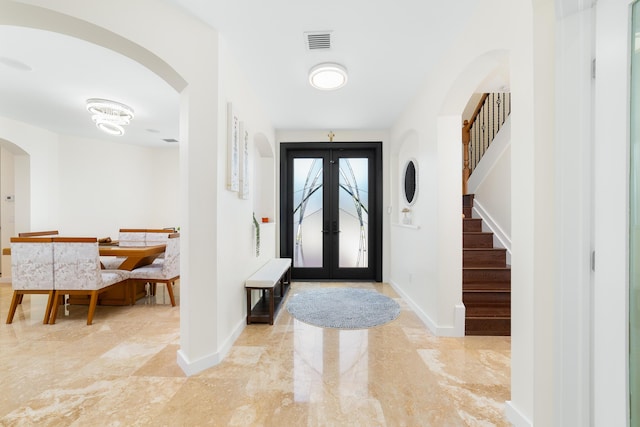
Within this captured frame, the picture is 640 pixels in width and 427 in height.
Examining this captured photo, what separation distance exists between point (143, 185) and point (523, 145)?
656 centimetres

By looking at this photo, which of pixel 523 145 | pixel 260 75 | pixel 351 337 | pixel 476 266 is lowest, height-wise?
pixel 351 337

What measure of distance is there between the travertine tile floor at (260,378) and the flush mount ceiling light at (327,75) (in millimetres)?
2502

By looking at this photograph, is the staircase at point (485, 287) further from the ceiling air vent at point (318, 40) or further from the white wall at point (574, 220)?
the ceiling air vent at point (318, 40)

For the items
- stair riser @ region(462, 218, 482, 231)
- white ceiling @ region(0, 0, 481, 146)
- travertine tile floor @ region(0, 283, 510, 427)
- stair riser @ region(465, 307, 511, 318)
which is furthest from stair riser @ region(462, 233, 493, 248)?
white ceiling @ region(0, 0, 481, 146)

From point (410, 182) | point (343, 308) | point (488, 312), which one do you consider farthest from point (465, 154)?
point (343, 308)

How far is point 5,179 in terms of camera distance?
4832 millimetres

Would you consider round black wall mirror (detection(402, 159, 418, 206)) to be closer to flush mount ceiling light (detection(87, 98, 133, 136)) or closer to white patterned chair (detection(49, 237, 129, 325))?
white patterned chair (detection(49, 237, 129, 325))

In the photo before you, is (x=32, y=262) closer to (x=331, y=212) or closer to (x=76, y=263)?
(x=76, y=263)

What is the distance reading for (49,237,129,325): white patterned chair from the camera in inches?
111

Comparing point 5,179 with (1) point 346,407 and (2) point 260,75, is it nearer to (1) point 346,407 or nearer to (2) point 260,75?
(2) point 260,75

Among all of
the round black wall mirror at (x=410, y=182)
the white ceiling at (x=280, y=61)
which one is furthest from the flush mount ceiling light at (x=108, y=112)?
the round black wall mirror at (x=410, y=182)

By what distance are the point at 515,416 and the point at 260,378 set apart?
1547 mm

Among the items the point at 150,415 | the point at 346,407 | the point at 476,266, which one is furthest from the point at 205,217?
the point at 476,266

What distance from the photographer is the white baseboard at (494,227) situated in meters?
3.58
